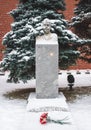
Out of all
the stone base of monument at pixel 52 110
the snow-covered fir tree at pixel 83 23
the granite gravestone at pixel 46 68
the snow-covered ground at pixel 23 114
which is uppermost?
the snow-covered fir tree at pixel 83 23

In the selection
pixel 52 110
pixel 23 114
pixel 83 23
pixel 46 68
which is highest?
pixel 83 23

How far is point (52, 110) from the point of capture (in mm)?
9445

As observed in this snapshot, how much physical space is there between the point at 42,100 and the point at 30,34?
6.81 feet

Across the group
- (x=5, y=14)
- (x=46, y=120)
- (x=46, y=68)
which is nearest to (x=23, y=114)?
(x=46, y=68)

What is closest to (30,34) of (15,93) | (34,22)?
(34,22)

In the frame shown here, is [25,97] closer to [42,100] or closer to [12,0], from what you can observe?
[42,100]

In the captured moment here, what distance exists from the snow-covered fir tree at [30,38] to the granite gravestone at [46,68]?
0.80m

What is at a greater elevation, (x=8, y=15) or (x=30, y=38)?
(x=8, y=15)

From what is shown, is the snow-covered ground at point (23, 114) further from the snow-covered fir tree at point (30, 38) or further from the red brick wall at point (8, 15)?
the red brick wall at point (8, 15)

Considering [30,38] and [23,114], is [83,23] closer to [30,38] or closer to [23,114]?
[30,38]

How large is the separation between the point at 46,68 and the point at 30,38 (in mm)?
1357

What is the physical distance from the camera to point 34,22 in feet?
39.0

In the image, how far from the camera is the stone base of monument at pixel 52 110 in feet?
27.1

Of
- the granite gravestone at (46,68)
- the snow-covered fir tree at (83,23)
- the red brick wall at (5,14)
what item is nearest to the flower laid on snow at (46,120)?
the granite gravestone at (46,68)
